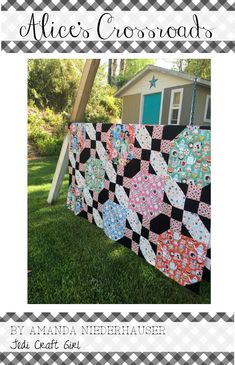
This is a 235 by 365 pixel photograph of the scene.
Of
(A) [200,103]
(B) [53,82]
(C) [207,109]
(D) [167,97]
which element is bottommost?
(C) [207,109]

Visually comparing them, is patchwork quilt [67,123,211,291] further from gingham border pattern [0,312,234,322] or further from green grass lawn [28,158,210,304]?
gingham border pattern [0,312,234,322]

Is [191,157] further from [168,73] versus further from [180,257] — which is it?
[168,73]

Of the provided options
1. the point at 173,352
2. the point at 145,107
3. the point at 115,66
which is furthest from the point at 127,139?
the point at 115,66

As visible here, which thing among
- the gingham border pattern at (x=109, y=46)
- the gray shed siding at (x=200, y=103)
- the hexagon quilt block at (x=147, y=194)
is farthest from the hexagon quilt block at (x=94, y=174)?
the gray shed siding at (x=200, y=103)

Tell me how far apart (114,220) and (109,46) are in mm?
1105

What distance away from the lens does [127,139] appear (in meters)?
1.55

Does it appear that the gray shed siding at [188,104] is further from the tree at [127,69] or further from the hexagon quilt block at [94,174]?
the tree at [127,69]

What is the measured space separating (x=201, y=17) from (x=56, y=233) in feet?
5.39

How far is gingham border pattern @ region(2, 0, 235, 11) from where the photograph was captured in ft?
3.46

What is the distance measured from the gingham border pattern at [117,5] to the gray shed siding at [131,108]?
475 cm

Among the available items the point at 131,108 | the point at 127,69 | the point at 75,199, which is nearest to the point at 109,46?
the point at 75,199

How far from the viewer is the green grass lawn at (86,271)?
50.7 inches

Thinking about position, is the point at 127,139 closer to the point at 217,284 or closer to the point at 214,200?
the point at 214,200

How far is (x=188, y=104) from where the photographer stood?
16.5 feet
